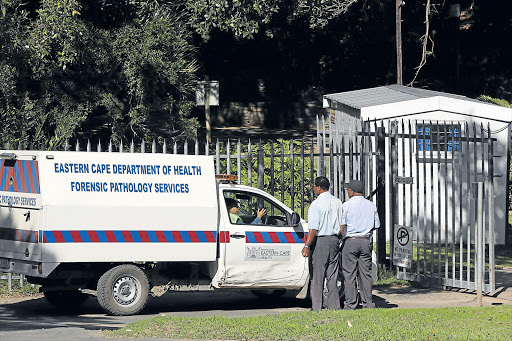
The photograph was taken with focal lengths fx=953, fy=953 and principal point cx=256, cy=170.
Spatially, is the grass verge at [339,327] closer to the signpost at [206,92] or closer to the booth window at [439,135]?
the booth window at [439,135]

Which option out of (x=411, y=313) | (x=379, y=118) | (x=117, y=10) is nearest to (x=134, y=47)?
(x=117, y=10)

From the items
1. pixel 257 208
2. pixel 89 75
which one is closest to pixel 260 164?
pixel 257 208

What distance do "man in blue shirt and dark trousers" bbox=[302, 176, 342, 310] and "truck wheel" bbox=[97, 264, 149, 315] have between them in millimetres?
2121

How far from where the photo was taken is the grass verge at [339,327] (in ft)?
33.2

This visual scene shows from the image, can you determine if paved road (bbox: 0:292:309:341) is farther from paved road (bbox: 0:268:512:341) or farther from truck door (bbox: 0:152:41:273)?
truck door (bbox: 0:152:41:273)

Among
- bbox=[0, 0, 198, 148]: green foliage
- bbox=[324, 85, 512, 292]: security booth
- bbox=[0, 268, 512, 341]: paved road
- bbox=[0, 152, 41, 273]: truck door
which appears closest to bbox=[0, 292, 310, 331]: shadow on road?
bbox=[0, 268, 512, 341]: paved road

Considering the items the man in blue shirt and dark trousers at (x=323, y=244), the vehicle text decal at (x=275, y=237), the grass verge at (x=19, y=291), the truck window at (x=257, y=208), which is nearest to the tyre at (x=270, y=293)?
the truck window at (x=257, y=208)

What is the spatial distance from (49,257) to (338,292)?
12.2ft

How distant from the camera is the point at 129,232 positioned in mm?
11992

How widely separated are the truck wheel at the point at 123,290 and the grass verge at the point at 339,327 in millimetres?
1129

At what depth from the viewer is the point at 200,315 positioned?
41.0 feet

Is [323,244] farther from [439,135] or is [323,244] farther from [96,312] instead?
[439,135]

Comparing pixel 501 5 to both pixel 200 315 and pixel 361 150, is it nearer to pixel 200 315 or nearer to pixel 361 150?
pixel 361 150

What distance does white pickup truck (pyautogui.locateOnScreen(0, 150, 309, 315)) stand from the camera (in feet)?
38.2
